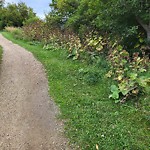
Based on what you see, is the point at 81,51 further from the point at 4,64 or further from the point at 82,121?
the point at 82,121

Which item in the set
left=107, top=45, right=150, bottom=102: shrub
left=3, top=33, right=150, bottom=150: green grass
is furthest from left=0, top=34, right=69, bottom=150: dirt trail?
left=107, top=45, right=150, bottom=102: shrub

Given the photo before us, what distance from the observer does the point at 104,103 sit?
21.3 ft

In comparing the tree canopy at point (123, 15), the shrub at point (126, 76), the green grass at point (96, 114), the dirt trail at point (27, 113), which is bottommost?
the dirt trail at point (27, 113)

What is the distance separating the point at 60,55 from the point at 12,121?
606cm

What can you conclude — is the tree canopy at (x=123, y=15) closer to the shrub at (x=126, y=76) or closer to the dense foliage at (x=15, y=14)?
the shrub at (x=126, y=76)

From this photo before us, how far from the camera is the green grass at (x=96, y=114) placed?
505 centimetres

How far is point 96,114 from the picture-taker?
235 inches

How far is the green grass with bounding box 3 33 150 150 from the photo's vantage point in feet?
16.6

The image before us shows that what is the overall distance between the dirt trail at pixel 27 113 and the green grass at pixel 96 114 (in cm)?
27

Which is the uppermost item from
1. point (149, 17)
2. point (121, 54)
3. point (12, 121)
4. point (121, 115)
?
point (149, 17)

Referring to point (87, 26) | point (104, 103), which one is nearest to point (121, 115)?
point (104, 103)

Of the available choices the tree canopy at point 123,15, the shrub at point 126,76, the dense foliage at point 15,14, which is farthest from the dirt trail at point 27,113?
the dense foliage at point 15,14

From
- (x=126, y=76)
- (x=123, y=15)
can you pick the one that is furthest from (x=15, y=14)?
(x=126, y=76)

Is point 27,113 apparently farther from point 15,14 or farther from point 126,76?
point 15,14
